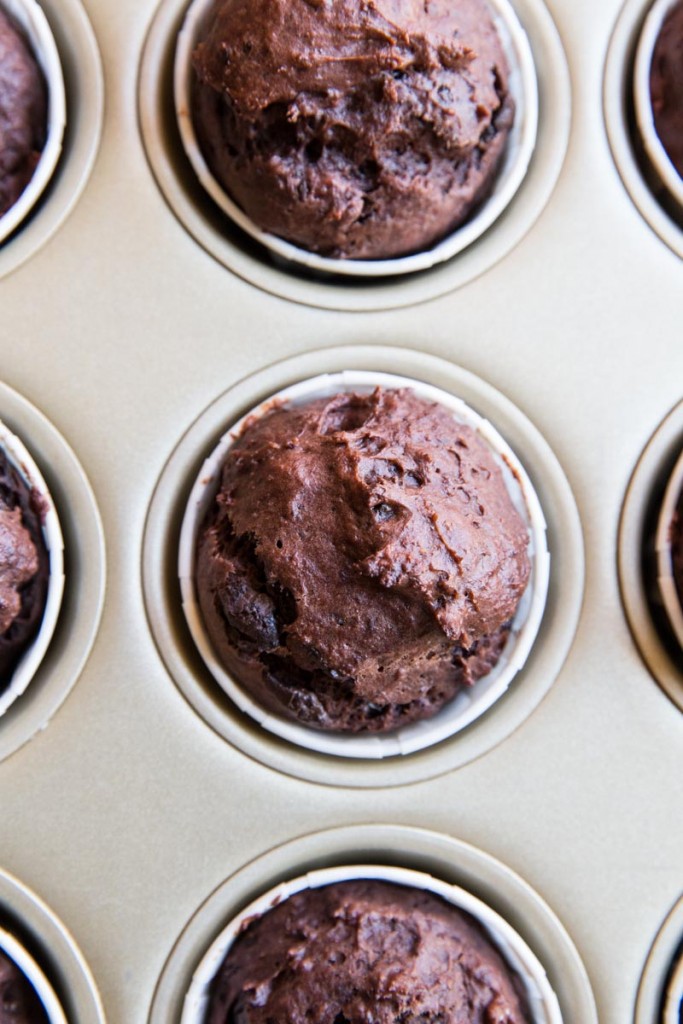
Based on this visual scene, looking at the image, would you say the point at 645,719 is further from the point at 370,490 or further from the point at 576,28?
the point at 576,28

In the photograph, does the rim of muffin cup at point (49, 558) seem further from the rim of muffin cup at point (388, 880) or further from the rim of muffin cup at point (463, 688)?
the rim of muffin cup at point (388, 880)

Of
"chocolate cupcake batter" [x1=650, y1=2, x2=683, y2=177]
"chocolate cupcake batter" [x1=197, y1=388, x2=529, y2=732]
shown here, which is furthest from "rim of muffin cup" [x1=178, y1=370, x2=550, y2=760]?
"chocolate cupcake batter" [x1=650, y1=2, x2=683, y2=177]

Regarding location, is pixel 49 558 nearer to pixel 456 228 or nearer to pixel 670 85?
pixel 456 228

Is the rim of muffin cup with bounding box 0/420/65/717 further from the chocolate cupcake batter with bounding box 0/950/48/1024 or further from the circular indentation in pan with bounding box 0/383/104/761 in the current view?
the chocolate cupcake batter with bounding box 0/950/48/1024

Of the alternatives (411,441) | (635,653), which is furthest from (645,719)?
(411,441)

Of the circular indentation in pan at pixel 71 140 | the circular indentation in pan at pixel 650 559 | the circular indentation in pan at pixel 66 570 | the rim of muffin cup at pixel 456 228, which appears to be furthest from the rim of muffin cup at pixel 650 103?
the circular indentation in pan at pixel 66 570
